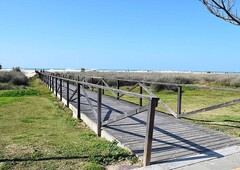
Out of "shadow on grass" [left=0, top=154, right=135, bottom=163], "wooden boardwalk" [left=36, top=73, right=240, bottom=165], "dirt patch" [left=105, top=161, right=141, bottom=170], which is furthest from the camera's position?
"wooden boardwalk" [left=36, top=73, right=240, bottom=165]

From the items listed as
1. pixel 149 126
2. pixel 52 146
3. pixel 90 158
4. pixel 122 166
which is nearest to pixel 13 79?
pixel 52 146

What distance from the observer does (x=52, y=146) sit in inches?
185

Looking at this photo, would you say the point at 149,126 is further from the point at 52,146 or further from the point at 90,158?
the point at 52,146

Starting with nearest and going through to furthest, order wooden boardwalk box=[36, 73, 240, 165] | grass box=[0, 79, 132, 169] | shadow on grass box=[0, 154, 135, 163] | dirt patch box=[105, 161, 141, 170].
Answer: dirt patch box=[105, 161, 141, 170], grass box=[0, 79, 132, 169], shadow on grass box=[0, 154, 135, 163], wooden boardwalk box=[36, 73, 240, 165]

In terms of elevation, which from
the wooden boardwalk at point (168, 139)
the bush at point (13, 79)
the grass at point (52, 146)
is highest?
the bush at point (13, 79)

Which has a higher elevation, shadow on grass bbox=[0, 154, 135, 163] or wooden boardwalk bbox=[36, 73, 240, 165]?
wooden boardwalk bbox=[36, 73, 240, 165]

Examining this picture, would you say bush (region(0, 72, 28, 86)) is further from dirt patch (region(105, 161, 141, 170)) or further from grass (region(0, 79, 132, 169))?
dirt patch (region(105, 161, 141, 170))

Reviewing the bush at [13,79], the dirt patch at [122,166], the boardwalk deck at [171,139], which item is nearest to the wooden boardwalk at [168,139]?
the boardwalk deck at [171,139]

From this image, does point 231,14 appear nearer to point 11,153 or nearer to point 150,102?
point 150,102

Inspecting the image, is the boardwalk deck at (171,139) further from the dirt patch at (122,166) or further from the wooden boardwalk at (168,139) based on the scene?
the dirt patch at (122,166)

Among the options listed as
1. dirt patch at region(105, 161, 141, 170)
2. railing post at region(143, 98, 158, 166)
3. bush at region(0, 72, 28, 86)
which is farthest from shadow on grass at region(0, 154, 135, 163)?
bush at region(0, 72, 28, 86)

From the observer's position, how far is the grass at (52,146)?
3.83 meters

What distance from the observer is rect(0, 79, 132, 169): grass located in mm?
Answer: 3834

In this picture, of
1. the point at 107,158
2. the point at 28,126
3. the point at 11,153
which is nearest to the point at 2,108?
the point at 28,126
